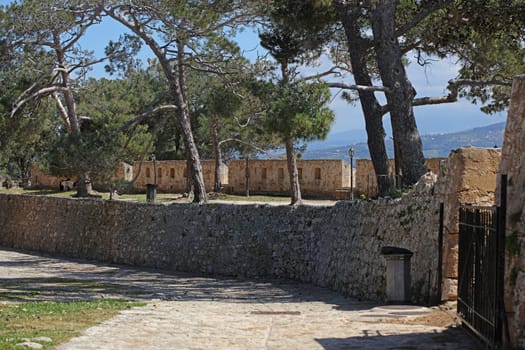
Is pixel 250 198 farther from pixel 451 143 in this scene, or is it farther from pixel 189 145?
pixel 451 143

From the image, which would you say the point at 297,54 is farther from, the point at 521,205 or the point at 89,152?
the point at 521,205

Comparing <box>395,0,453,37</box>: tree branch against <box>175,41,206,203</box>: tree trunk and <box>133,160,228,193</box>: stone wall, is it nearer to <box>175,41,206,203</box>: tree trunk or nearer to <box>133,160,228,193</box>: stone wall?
<box>175,41,206,203</box>: tree trunk

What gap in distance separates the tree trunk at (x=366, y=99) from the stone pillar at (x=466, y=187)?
22.1ft

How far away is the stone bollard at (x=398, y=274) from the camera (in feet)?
41.8

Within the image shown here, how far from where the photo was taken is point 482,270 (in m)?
8.90

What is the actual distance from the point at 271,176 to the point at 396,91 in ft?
66.8

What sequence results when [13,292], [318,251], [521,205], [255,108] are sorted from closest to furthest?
[521,205]
[13,292]
[318,251]
[255,108]

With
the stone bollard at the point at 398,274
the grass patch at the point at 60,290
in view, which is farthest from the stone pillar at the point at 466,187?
the grass patch at the point at 60,290

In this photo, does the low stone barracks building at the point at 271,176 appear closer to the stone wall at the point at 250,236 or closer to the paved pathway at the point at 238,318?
the stone wall at the point at 250,236

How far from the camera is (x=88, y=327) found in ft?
35.0

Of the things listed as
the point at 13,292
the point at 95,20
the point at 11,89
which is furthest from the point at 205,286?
the point at 11,89

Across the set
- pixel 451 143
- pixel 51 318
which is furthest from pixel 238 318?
pixel 451 143

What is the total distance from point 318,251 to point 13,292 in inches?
277

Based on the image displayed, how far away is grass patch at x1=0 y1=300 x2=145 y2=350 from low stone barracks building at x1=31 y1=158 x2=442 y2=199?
52.7ft
